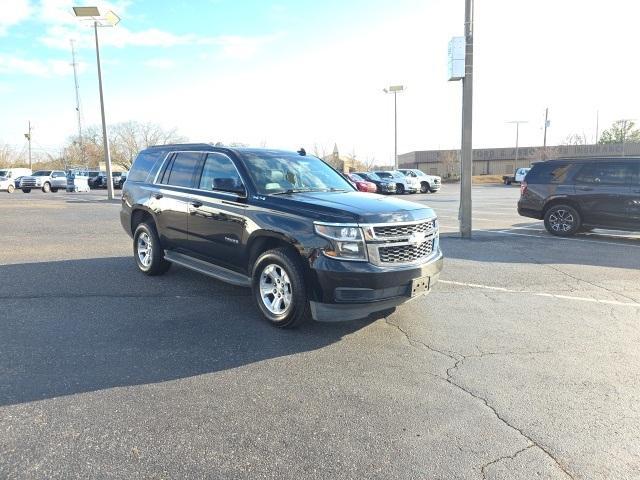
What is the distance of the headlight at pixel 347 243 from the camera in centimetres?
430

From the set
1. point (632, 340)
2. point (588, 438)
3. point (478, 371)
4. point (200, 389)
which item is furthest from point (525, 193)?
point (200, 389)

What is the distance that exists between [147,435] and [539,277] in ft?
20.7

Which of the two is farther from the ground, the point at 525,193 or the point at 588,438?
the point at 525,193

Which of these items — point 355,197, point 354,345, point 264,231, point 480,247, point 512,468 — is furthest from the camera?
point 480,247

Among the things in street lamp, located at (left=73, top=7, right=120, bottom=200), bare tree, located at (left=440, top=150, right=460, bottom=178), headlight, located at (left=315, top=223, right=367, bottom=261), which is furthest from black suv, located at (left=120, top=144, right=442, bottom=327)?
bare tree, located at (left=440, top=150, right=460, bottom=178)

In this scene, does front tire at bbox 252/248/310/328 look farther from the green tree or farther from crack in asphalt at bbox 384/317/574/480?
the green tree

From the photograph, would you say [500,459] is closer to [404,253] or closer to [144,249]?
[404,253]

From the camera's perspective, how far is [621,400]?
11.3ft

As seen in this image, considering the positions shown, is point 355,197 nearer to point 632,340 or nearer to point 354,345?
point 354,345

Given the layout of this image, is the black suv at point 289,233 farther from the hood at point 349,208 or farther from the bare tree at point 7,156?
the bare tree at point 7,156

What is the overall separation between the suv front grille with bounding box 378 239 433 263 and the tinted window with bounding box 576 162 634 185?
799 cm

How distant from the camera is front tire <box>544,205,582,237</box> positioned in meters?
11.1

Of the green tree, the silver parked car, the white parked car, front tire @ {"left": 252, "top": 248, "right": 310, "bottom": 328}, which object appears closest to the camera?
front tire @ {"left": 252, "top": 248, "right": 310, "bottom": 328}

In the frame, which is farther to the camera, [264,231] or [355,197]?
[355,197]
